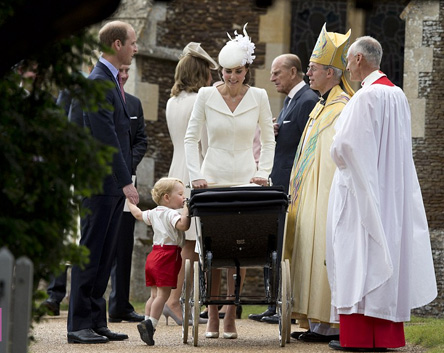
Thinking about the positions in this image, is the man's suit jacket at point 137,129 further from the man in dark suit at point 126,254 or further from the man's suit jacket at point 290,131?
the man's suit jacket at point 290,131

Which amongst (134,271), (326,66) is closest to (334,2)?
(134,271)

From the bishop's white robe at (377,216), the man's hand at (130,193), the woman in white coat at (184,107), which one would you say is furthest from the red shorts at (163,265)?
the bishop's white robe at (377,216)

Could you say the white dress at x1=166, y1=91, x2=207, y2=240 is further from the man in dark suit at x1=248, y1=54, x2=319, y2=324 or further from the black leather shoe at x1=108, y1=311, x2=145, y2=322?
the black leather shoe at x1=108, y1=311, x2=145, y2=322

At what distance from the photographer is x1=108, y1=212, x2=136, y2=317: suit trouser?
32.2ft

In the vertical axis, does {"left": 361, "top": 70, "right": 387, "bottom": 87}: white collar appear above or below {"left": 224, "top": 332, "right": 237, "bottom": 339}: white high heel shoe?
above

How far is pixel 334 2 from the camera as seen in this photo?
1409 cm

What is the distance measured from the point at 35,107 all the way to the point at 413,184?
13.0ft

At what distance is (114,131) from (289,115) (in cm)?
244

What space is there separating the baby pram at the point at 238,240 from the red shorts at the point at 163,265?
47 centimetres

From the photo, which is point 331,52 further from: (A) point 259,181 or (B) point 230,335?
(B) point 230,335

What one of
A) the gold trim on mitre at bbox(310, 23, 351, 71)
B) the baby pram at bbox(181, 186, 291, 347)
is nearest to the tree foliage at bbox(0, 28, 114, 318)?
the baby pram at bbox(181, 186, 291, 347)

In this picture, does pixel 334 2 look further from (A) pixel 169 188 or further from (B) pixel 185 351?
(B) pixel 185 351

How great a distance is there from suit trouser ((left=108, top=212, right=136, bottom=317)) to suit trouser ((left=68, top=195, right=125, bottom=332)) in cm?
215

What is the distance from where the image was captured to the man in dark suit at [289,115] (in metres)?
9.28
